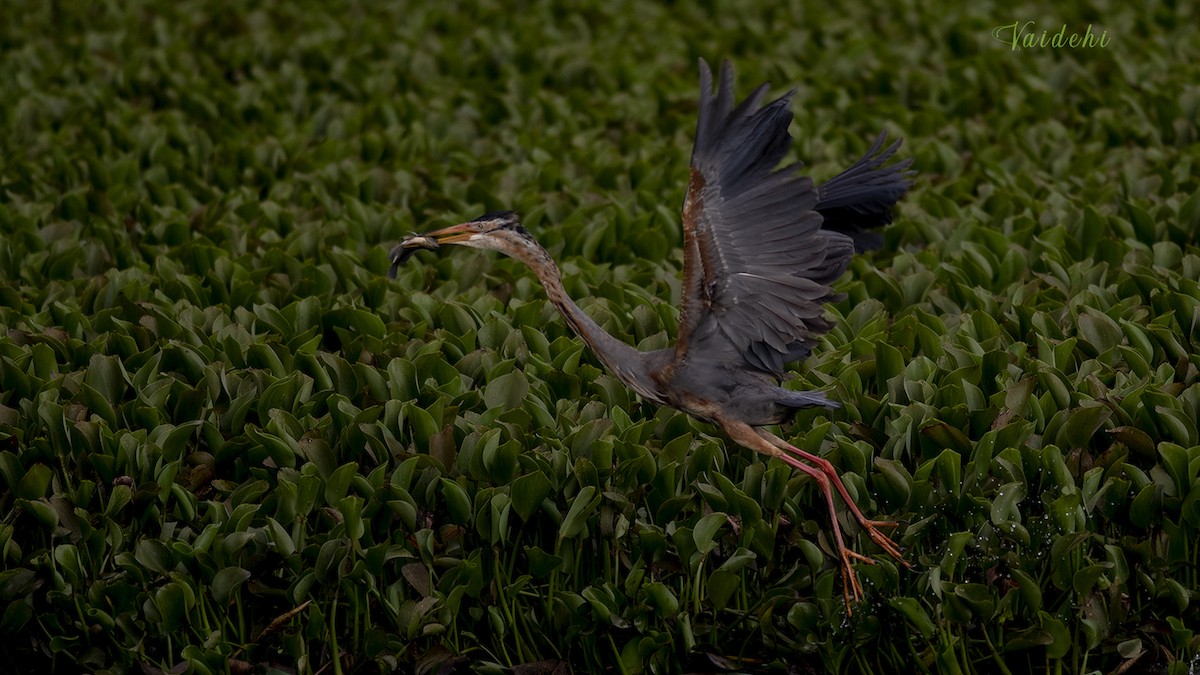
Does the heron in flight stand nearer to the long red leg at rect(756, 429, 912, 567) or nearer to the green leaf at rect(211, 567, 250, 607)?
the long red leg at rect(756, 429, 912, 567)

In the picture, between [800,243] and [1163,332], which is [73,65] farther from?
[1163,332]

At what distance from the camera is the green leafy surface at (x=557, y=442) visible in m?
4.36

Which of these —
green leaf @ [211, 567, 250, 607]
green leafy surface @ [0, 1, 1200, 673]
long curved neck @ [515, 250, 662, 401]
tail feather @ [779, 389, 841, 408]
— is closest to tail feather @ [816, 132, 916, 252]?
green leafy surface @ [0, 1, 1200, 673]

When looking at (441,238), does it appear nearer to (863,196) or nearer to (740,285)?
(740,285)

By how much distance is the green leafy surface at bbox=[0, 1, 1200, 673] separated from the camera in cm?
436

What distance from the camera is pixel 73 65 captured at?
9281mm

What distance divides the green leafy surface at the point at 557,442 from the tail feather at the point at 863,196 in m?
0.40

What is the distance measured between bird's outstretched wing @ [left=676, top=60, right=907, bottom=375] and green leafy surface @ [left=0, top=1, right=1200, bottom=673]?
0.37m

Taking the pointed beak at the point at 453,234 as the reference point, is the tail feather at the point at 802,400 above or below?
below

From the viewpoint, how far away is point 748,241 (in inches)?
173

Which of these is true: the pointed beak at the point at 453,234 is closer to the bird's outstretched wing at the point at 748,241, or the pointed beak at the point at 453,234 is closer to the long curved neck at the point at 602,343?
the long curved neck at the point at 602,343

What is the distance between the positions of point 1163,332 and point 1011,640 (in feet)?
4.43

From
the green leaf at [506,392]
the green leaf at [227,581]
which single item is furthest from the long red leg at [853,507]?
the green leaf at [227,581]

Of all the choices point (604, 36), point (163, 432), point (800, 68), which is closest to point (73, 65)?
point (604, 36)
